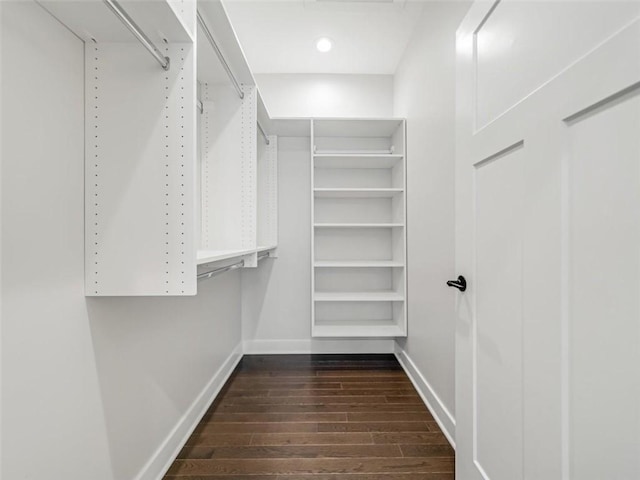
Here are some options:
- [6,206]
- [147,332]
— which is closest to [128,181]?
[6,206]

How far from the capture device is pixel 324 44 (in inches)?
99.0

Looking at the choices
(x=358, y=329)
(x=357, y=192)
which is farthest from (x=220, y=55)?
(x=358, y=329)

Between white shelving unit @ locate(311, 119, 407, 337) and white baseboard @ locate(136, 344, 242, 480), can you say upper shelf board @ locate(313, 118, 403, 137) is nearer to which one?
white shelving unit @ locate(311, 119, 407, 337)

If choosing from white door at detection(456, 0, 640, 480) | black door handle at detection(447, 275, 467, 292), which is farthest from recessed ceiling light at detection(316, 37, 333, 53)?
black door handle at detection(447, 275, 467, 292)

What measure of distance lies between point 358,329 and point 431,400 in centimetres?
85

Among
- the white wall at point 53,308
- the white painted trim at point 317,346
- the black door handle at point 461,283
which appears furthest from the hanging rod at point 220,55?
the white painted trim at point 317,346

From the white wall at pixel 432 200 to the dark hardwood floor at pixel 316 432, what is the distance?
0.20 m

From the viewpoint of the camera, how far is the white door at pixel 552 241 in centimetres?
62

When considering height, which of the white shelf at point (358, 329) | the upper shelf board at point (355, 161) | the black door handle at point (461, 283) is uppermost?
the upper shelf board at point (355, 161)

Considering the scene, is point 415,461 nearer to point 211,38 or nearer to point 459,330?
point 459,330

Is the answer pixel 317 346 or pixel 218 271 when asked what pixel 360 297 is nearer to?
pixel 317 346

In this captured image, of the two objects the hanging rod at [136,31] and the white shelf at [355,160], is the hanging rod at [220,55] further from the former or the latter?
the white shelf at [355,160]

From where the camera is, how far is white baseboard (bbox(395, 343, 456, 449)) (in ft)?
5.54

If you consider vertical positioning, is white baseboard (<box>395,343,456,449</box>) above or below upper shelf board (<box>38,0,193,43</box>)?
below
